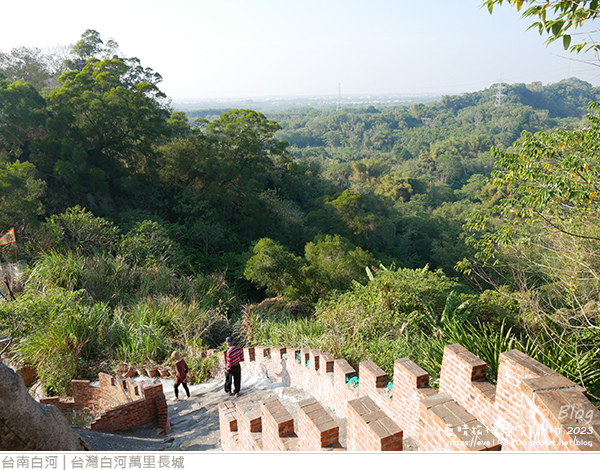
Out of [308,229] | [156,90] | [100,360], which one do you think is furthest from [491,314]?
[156,90]

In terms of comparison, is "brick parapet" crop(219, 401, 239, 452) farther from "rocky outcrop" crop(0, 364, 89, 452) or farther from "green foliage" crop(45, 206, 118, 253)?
"green foliage" crop(45, 206, 118, 253)

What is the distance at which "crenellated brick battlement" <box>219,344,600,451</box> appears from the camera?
230 centimetres

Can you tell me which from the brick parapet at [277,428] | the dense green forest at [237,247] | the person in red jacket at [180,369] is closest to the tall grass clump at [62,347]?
the dense green forest at [237,247]

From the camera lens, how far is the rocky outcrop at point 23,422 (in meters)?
3.32

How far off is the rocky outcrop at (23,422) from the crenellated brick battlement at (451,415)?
5.53ft

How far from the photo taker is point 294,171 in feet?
86.3

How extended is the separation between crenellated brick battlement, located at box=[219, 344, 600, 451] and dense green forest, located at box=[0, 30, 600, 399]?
79 centimetres

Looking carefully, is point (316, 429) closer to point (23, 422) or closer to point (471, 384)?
point (471, 384)

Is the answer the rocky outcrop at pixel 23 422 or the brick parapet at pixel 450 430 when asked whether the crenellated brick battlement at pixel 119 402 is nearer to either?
the rocky outcrop at pixel 23 422

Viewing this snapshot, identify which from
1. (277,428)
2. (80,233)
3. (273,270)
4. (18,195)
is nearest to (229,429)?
(277,428)

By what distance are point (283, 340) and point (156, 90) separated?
60.9ft

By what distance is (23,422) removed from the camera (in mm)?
3428

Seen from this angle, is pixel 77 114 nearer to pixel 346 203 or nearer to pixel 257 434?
pixel 346 203

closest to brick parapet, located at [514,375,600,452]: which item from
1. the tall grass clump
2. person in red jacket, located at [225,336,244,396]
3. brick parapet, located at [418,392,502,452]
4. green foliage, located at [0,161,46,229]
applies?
brick parapet, located at [418,392,502,452]
